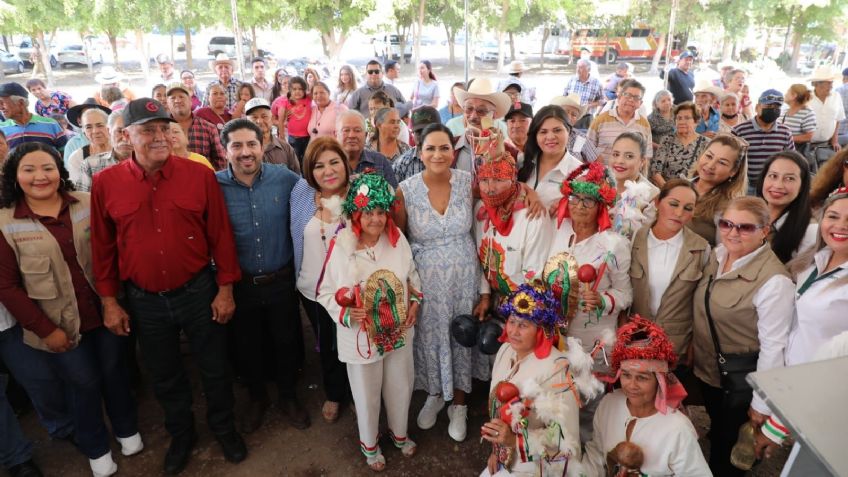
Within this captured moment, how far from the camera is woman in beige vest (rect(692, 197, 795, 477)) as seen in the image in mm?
2523

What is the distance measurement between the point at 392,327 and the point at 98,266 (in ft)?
6.07

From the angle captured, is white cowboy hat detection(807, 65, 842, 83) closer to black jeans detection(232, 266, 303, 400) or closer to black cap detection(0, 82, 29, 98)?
black jeans detection(232, 266, 303, 400)

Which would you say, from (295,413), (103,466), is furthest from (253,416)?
(103,466)

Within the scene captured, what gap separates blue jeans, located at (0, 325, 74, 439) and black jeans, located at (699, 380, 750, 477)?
412 cm

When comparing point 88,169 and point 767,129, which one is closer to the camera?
point 88,169

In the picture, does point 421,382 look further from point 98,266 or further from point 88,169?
point 88,169

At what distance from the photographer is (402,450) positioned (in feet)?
11.5

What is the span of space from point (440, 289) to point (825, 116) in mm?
7046

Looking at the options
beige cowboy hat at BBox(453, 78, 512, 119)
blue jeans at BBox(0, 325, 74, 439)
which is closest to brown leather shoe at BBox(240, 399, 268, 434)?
blue jeans at BBox(0, 325, 74, 439)

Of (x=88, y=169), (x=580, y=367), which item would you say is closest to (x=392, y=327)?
(x=580, y=367)

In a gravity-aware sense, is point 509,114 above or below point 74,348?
above

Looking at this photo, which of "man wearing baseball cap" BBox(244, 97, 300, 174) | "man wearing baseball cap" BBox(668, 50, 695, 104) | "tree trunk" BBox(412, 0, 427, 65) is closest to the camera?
"man wearing baseball cap" BBox(244, 97, 300, 174)

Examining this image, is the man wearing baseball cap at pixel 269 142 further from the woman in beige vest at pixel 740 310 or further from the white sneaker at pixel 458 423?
the woman in beige vest at pixel 740 310

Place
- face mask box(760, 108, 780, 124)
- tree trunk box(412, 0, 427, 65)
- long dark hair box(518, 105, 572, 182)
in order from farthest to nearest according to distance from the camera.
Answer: tree trunk box(412, 0, 427, 65) < face mask box(760, 108, 780, 124) < long dark hair box(518, 105, 572, 182)
